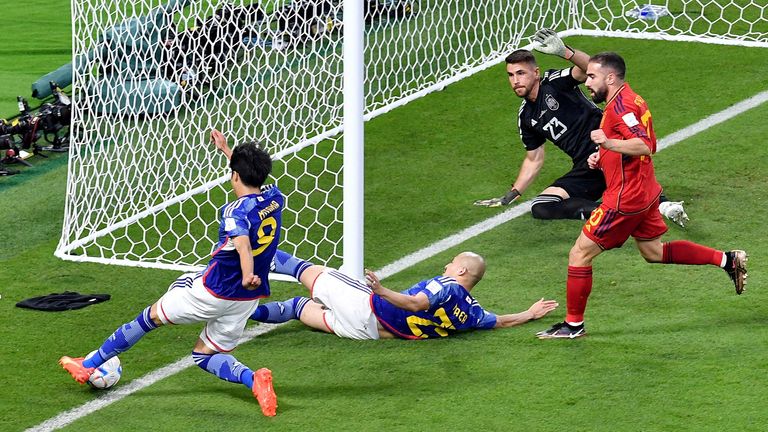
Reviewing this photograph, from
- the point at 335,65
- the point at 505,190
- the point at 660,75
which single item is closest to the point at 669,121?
the point at 660,75

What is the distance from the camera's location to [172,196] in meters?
9.84

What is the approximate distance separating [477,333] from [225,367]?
5.02ft

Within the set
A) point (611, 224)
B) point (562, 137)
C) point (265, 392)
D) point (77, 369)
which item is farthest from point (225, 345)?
point (562, 137)

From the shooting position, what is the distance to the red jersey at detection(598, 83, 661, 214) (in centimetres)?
715

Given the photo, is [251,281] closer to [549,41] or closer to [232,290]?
[232,290]

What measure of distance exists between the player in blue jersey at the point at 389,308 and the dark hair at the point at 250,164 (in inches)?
38.0

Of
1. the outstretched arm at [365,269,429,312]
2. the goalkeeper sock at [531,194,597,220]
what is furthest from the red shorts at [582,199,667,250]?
the goalkeeper sock at [531,194,597,220]

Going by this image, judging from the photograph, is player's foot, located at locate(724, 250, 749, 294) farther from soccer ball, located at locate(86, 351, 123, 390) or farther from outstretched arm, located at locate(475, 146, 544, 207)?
soccer ball, located at locate(86, 351, 123, 390)

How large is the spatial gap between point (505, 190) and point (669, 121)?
1906mm

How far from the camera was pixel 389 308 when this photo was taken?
7430 mm

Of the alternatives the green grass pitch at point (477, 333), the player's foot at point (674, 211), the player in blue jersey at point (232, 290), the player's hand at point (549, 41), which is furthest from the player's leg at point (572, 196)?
the player in blue jersey at point (232, 290)

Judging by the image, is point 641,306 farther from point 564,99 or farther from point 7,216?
point 7,216

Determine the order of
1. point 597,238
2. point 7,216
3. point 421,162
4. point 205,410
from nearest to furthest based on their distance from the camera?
point 205,410
point 597,238
point 7,216
point 421,162

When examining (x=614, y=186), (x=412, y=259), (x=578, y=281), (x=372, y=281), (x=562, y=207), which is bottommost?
(x=412, y=259)
